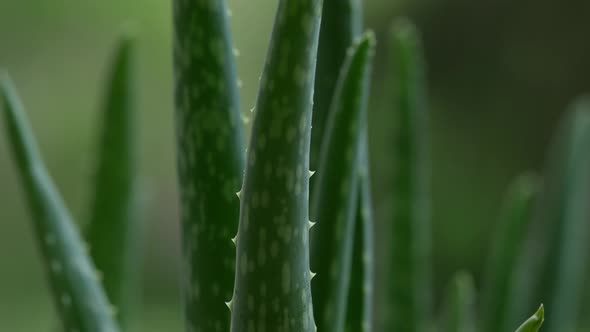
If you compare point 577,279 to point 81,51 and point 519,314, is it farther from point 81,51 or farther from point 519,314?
point 81,51

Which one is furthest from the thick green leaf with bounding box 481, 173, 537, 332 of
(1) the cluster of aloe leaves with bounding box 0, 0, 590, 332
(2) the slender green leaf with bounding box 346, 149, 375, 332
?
(2) the slender green leaf with bounding box 346, 149, 375, 332

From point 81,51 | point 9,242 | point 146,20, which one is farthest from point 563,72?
point 9,242

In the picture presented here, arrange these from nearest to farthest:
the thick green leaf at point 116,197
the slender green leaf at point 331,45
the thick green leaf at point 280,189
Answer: the thick green leaf at point 280,189 → the slender green leaf at point 331,45 → the thick green leaf at point 116,197

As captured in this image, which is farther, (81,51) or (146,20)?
(81,51)

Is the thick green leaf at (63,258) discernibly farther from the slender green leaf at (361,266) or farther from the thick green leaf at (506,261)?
the thick green leaf at (506,261)

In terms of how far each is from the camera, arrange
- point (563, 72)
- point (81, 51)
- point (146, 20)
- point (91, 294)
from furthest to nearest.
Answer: point (81, 51)
point (146, 20)
point (563, 72)
point (91, 294)

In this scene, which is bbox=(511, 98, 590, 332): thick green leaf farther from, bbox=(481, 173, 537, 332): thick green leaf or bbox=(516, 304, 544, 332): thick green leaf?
bbox=(516, 304, 544, 332): thick green leaf

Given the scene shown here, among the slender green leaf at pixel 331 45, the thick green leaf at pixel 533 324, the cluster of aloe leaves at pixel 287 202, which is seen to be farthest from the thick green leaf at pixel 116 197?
the thick green leaf at pixel 533 324
